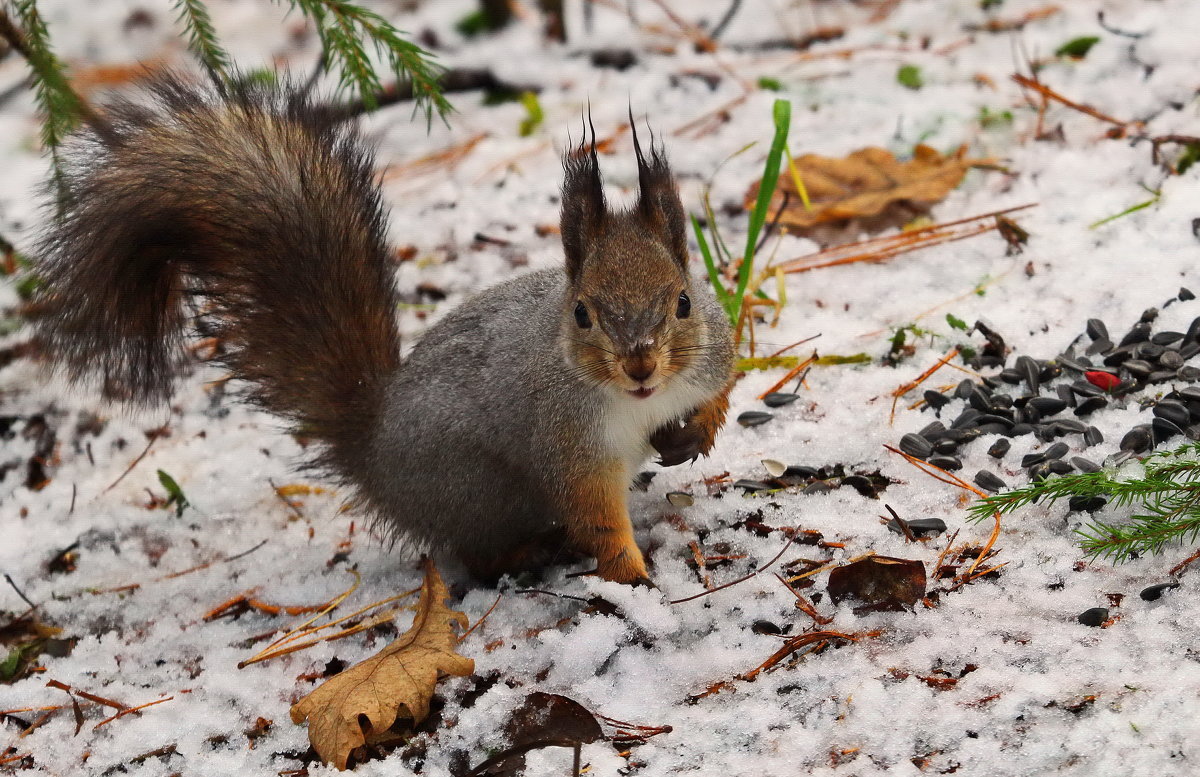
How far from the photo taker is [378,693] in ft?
6.35

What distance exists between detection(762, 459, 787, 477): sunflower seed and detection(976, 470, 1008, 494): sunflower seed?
0.39 meters

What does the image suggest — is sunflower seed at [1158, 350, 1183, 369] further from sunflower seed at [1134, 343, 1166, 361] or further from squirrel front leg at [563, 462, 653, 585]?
squirrel front leg at [563, 462, 653, 585]

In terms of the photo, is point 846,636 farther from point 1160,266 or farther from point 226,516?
point 226,516

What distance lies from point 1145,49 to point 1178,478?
2.20 metres

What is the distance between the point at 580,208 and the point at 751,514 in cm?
67

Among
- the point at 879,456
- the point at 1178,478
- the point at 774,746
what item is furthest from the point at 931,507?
Result: the point at 774,746

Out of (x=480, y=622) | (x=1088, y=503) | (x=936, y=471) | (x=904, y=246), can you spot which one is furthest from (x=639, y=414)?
(x=904, y=246)

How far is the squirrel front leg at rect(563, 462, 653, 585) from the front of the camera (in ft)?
7.38

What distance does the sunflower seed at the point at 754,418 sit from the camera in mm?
2654

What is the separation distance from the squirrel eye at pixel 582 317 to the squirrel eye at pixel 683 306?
0.54ft

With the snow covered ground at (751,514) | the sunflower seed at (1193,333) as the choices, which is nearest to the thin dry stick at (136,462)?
the snow covered ground at (751,514)

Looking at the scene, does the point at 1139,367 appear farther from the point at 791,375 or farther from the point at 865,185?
the point at 865,185

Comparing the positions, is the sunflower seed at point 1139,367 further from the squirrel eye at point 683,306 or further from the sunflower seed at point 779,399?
the squirrel eye at point 683,306

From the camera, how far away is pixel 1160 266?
8.83ft
